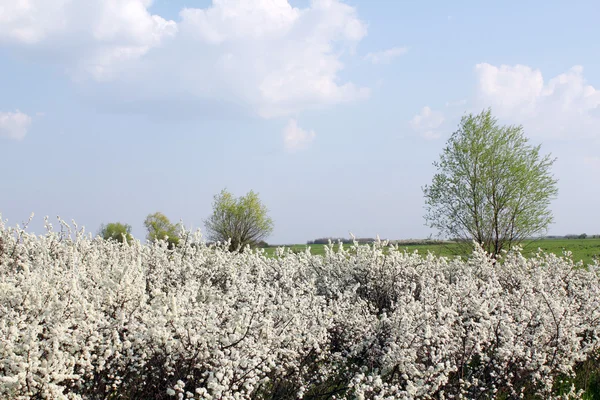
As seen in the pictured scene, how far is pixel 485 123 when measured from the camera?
1962 cm

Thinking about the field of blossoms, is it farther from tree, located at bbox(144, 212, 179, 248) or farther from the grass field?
tree, located at bbox(144, 212, 179, 248)

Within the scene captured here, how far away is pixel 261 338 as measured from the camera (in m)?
5.62

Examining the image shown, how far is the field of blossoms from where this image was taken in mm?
4836

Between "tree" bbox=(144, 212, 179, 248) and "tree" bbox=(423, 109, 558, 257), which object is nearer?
"tree" bbox=(423, 109, 558, 257)

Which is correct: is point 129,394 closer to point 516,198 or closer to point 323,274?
point 323,274

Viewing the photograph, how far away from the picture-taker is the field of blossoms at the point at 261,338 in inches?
190

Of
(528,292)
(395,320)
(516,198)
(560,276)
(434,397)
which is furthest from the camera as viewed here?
(516,198)

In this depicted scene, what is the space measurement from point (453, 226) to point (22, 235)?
51.0ft

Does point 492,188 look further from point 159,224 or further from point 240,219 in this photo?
point 159,224

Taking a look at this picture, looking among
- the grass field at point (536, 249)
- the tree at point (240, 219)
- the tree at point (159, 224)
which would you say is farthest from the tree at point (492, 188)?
the tree at point (159, 224)

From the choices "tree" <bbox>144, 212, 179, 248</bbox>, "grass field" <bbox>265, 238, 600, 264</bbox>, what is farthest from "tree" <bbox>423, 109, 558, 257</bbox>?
"tree" <bbox>144, 212, 179, 248</bbox>

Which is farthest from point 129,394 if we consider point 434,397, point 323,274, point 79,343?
point 323,274

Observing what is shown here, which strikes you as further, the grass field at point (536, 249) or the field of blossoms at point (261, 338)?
the grass field at point (536, 249)

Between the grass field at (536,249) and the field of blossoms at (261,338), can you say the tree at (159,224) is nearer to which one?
the grass field at (536,249)
